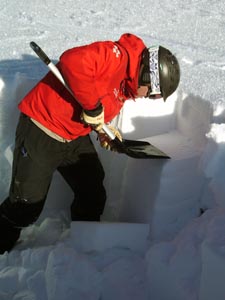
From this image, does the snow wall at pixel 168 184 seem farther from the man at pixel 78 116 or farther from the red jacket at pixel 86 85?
the red jacket at pixel 86 85

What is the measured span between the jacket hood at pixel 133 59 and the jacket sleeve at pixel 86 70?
106 millimetres

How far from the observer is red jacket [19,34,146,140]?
6.56ft

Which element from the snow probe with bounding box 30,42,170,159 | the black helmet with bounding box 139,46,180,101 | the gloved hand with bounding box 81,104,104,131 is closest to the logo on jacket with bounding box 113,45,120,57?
the black helmet with bounding box 139,46,180,101

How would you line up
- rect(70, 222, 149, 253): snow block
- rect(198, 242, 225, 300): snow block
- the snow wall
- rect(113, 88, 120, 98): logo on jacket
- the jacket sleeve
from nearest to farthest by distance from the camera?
1. rect(198, 242, 225, 300): snow block
2. the snow wall
3. the jacket sleeve
4. rect(113, 88, 120, 98): logo on jacket
5. rect(70, 222, 149, 253): snow block

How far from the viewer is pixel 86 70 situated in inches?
78.1

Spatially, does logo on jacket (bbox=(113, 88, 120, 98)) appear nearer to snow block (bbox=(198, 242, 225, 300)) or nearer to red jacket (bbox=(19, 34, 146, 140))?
red jacket (bbox=(19, 34, 146, 140))

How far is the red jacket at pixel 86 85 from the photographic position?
6.56 feet

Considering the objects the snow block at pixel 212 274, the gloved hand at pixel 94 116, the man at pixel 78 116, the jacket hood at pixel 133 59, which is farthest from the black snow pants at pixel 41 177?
the snow block at pixel 212 274

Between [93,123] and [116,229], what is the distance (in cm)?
55

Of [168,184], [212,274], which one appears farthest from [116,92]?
[212,274]

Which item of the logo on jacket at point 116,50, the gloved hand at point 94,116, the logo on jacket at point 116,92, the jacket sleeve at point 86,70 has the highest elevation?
the logo on jacket at point 116,50

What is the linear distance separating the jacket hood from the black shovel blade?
32 cm

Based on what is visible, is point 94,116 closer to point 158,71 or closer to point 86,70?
point 86,70

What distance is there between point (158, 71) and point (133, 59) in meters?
0.13
